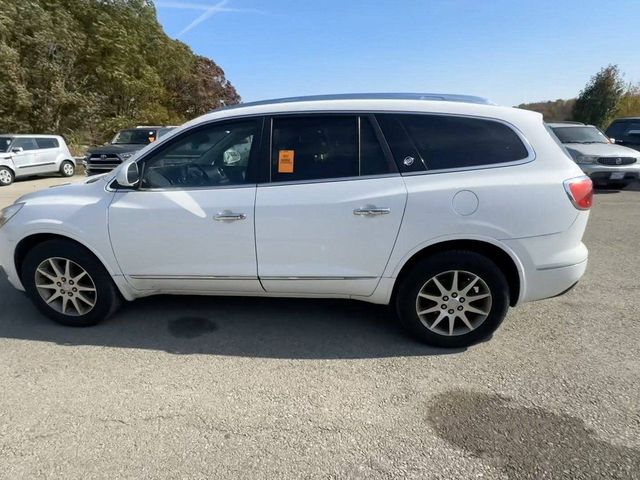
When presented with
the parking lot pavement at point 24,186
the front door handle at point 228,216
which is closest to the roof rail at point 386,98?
the front door handle at point 228,216

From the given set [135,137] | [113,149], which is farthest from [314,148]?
[135,137]

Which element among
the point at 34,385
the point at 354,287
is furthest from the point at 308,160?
the point at 34,385

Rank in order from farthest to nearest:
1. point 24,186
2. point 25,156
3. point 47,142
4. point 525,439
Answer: point 47,142 < point 25,156 < point 24,186 < point 525,439

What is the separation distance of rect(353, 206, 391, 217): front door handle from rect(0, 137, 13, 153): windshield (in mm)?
15108

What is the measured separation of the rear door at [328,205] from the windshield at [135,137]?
40.2 ft

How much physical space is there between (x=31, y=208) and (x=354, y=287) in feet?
8.88

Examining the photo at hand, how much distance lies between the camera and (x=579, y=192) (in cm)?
281

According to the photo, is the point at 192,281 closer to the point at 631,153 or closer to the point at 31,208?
the point at 31,208

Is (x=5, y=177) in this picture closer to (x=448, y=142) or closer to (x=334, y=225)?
(x=334, y=225)

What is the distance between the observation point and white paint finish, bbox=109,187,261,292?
3027 millimetres

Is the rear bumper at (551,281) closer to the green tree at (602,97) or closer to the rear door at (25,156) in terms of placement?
the rear door at (25,156)

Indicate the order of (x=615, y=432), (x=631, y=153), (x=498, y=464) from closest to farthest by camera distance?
(x=498, y=464) → (x=615, y=432) → (x=631, y=153)

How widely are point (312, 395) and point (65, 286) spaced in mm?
2290

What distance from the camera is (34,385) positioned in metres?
2.69
